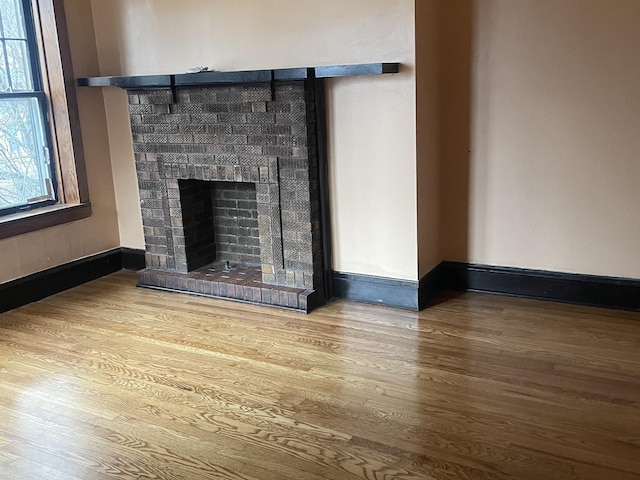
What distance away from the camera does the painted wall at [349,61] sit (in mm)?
3488

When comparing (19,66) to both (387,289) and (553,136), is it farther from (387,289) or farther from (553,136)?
(553,136)

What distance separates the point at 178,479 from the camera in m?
2.24

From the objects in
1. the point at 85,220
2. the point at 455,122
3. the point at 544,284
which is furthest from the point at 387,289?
the point at 85,220

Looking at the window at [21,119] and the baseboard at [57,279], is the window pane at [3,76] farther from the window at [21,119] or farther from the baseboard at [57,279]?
the baseboard at [57,279]

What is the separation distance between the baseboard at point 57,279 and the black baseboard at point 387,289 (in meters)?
1.85

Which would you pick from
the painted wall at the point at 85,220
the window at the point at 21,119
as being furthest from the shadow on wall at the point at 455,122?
the window at the point at 21,119

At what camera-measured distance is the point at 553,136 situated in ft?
11.7

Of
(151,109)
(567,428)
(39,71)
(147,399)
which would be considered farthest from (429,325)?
(39,71)

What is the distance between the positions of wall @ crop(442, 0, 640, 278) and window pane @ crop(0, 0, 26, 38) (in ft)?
9.25

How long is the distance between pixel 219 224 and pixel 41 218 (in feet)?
3.87

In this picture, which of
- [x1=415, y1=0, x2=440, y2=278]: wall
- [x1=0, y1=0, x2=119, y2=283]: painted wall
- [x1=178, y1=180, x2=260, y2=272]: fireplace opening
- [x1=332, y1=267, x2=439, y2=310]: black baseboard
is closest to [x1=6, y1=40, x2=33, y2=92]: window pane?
[x1=0, y1=0, x2=119, y2=283]: painted wall

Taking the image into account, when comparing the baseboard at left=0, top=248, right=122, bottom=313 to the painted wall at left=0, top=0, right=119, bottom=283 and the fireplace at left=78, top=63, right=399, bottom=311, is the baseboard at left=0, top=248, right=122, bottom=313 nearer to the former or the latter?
the painted wall at left=0, top=0, right=119, bottom=283

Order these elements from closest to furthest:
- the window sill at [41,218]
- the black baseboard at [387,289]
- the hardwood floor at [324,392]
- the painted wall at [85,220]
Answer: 1. the hardwood floor at [324,392]
2. the black baseboard at [387,289]
3. the window sill at [41,218]
4. the painted wall at [85,220]

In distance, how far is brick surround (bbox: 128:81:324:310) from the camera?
3.76 meters
